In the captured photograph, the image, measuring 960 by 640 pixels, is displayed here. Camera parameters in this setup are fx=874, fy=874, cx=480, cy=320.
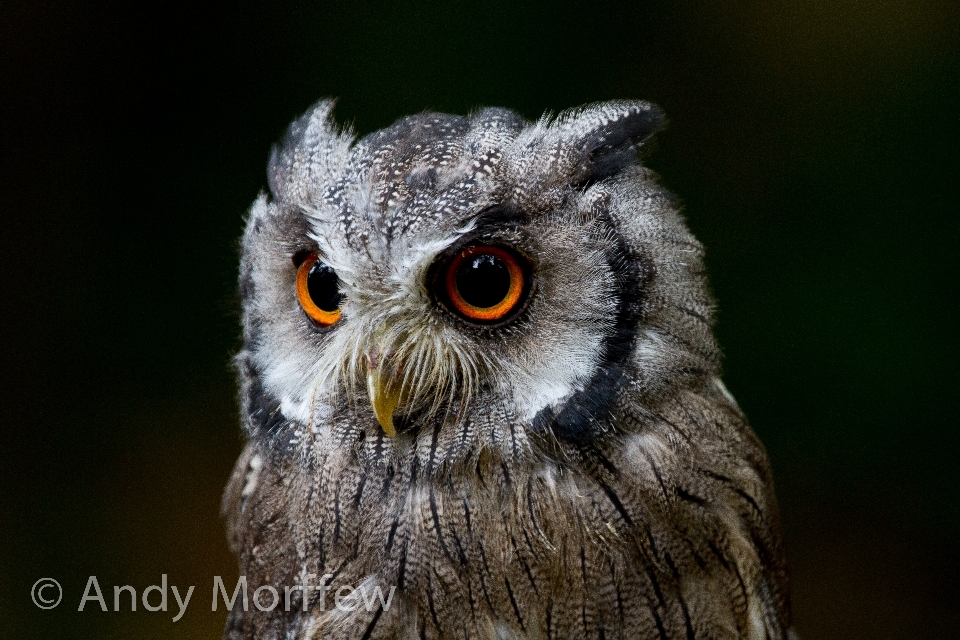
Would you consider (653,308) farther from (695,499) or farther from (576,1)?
(576,1)

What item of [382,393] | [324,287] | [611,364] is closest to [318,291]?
[324,287]

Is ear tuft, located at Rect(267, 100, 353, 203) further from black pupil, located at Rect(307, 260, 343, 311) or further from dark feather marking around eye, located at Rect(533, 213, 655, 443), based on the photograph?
dark feather marking around eye, located at Rect(533, 213, 655, 443)

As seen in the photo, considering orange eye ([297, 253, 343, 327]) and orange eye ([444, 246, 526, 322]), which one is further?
orange eye ([297, 253, 343, 327])

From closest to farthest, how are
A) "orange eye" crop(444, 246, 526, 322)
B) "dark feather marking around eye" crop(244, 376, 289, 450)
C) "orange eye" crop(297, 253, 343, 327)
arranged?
"orange eye" crop(444, 246, 526, 322) < "orange eye" crop(297, 253, 343, 327) < "dark feather marking around eye" crop(244, 376, 289, 450)

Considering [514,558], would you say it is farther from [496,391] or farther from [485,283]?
[485,283]

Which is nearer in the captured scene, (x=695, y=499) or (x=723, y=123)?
(x=695, y=499)

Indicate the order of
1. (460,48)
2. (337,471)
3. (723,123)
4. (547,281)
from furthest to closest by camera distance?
1. (723,123)
2. (460,48)
3. (337,471)
4. (547,281)

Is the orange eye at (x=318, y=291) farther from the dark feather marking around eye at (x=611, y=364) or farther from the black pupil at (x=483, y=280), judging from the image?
the dark feather marking around eye at (x=611, y=364)

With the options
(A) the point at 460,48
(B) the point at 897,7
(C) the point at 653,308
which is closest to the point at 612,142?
(C) the point at 653,308
